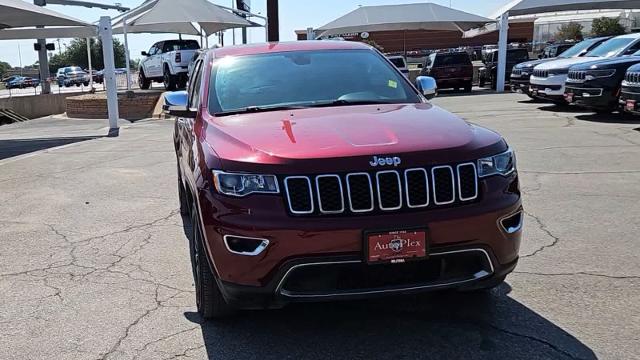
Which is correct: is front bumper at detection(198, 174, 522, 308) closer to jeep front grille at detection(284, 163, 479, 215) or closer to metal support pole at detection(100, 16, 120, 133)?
jeep front grille at detection(284, 163, 479, 215)

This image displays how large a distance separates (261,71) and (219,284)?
6.33 ft

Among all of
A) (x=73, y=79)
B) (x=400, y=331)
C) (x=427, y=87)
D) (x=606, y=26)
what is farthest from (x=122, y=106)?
(x=606, y=26)

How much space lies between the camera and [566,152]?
9.27 metres

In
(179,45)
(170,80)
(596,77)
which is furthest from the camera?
(179,45)

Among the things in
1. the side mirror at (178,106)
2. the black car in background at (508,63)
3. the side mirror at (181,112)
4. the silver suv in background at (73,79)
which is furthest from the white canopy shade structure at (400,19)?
the silver suv in background at (73,79)

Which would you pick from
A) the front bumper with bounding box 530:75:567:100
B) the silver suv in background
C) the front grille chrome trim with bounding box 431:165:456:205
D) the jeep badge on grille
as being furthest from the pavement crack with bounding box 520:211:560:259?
Result: the silver suv in background

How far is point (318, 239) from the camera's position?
9.82 feet

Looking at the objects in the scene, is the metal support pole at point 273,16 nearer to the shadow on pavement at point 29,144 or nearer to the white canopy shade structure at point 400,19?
the white canopy shade structure at point 400,19

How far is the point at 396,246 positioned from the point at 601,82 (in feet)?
36.6

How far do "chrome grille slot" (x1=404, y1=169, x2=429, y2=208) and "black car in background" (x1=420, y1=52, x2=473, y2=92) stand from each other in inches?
880

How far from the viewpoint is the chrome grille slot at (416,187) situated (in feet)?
10.2

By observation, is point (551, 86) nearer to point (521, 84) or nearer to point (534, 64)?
point (534, 64)

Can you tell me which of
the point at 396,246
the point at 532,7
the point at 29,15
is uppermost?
the point at 532,7

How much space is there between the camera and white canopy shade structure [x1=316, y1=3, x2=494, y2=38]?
29.0 meters
